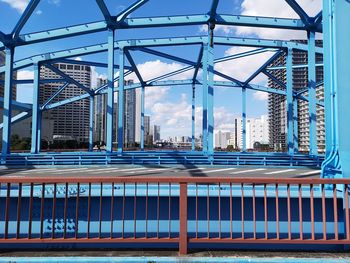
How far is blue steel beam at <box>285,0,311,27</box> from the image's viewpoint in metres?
16.8

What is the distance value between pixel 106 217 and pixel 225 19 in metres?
16.9

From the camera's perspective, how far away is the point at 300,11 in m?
17.8

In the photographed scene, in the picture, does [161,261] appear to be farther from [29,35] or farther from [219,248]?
[29,35]

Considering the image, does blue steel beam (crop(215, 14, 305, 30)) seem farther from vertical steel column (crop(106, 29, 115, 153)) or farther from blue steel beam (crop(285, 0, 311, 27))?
vertical steel column (crop(106, 29, 115, 153))

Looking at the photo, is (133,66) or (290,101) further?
(133,66)

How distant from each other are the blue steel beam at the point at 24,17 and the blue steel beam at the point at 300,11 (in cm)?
1463

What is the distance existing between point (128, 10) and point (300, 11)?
35.5ft

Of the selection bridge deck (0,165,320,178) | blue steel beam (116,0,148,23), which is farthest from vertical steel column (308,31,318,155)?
blue steel beam (116,0,148,23)

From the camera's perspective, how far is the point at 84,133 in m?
93.9

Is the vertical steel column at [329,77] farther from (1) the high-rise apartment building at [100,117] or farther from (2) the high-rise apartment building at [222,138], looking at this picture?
(2) the high-rise apartment building at [222,138]

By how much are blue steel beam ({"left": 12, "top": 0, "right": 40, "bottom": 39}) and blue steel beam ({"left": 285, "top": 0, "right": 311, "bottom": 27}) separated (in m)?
14.6

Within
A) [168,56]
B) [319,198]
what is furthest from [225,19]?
[319,198]

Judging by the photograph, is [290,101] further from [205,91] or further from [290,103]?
[205,91]

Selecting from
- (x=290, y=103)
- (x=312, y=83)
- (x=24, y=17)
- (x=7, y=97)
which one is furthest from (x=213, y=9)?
(x=7, y=97)
